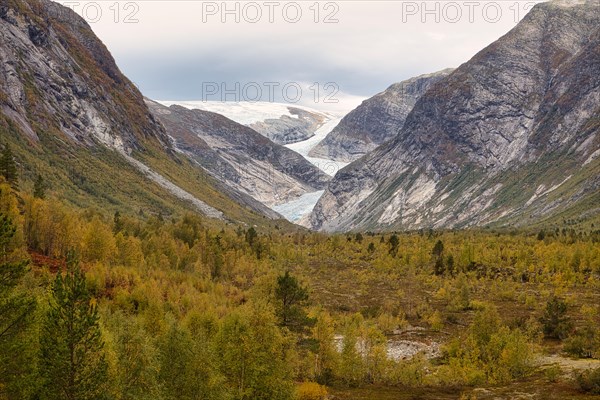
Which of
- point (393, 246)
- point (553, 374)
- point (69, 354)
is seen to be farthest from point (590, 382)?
point (393, 246)

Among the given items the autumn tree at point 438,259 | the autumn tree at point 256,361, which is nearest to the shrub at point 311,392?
the autumn tree at point 256,361

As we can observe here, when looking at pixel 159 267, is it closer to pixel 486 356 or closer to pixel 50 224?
pixel 50 224

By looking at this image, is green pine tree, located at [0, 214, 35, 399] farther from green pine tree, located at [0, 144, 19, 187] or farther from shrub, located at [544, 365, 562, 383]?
green pine tree, located at [0, 144, 19, 187]

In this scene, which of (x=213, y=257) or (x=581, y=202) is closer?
(x=213, y=257)

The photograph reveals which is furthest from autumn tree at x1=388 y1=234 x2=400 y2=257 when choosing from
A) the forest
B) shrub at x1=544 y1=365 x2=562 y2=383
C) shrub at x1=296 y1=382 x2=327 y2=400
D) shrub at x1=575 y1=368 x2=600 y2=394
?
shrub at x1=575 y1=368 x2=600 y2=394

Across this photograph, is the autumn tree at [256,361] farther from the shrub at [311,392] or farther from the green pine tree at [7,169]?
the green pine tree at [7,169]

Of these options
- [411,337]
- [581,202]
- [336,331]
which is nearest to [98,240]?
[336,331]

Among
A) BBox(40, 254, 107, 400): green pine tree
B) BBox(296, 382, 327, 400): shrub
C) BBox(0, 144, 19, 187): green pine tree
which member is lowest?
BBox(296, 382, 327, 400): shrub

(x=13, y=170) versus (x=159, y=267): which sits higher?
(x=13, y=170)
